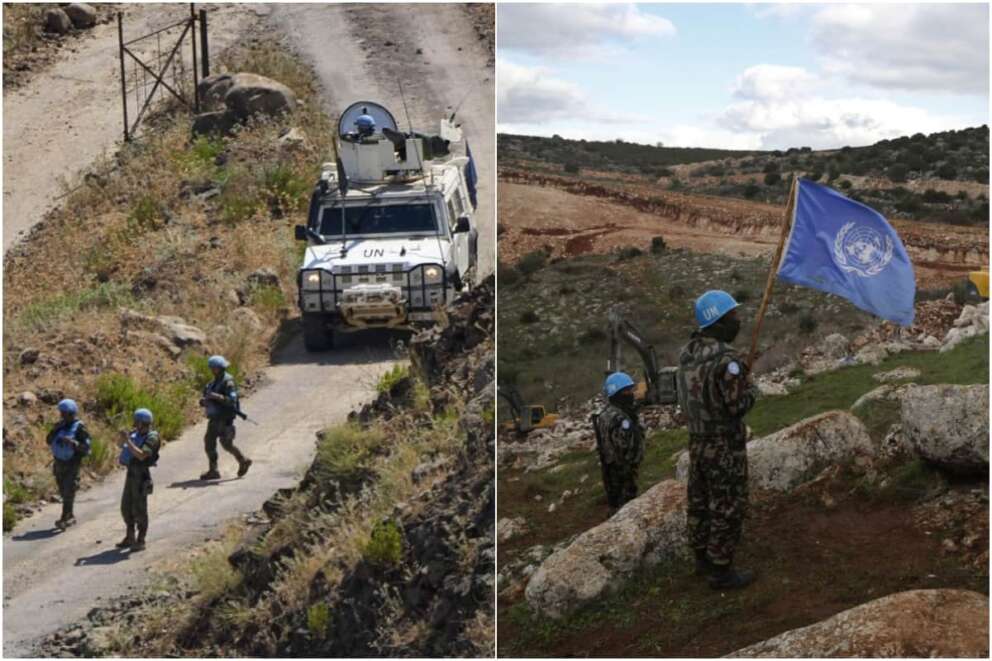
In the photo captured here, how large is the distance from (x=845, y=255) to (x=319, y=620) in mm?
3602

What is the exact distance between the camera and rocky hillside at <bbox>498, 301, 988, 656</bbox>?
533cm

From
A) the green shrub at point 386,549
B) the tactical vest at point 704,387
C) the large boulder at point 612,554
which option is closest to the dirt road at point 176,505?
the green shrub at point 386,549

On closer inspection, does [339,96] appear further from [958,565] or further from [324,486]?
[958,565]

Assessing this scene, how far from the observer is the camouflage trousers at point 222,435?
12883mm

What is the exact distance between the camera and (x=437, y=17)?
34094mm

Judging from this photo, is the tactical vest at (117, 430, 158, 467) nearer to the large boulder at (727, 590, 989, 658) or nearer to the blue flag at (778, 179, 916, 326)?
the blue flag at (778, 179, 916, 326)

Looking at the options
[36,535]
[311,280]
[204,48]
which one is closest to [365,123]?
[311,280]

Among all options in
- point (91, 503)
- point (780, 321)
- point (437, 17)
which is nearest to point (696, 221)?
point (780, 321)

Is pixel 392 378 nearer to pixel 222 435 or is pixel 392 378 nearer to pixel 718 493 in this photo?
pixel 222 435

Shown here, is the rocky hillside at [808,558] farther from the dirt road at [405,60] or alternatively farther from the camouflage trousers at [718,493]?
the dirt road at [405,60]

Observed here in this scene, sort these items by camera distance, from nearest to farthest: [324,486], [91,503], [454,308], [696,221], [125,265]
Answer: [324,486], [454,308], [91,503], [125,265], [696,221]

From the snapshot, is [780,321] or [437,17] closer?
[780,321]

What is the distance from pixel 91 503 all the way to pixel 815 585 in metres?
8.53

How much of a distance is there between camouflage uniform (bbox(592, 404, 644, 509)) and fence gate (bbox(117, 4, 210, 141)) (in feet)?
68.9
